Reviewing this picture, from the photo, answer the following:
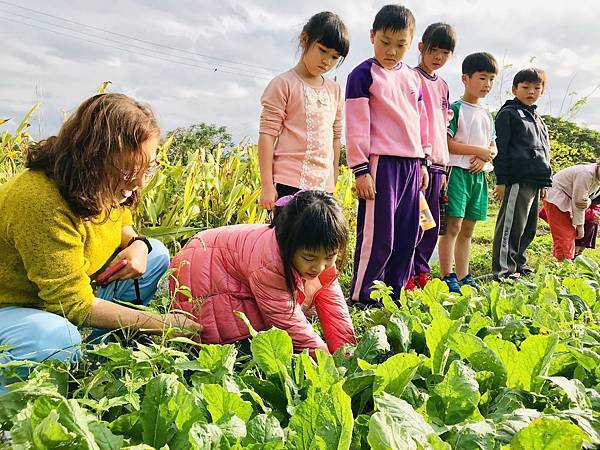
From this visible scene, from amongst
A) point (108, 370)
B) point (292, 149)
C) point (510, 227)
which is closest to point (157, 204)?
point (292, 149)

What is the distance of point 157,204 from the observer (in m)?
3.38

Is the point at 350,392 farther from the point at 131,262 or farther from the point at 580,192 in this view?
the point at 580,192

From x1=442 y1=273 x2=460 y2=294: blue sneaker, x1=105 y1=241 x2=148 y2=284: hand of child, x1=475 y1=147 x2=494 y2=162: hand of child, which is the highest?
x1=475 y1=147 x2=494 y2=162: hand of child

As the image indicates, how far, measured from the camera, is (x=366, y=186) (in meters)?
3.11

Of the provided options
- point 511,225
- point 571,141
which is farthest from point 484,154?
point 571,141

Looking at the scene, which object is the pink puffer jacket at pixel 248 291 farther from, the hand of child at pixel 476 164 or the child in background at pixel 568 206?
the child in background at pixel 568 206

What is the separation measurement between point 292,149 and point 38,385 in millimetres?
1937

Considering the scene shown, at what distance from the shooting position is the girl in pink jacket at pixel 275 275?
185cm

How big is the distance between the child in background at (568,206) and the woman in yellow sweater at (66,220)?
14.3 ft

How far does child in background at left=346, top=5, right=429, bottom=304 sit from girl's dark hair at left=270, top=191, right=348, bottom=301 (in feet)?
4.07

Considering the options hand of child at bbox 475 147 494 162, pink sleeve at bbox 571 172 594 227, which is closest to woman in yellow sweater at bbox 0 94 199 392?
hand of child at bbox 475 147 494 162

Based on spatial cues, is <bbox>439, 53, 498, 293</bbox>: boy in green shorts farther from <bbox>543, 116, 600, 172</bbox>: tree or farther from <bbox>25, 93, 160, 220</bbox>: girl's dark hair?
<bbox>543, 116, 600, 172</bbox>: tree

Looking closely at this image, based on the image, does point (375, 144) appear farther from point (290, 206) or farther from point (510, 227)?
point (510, 227)

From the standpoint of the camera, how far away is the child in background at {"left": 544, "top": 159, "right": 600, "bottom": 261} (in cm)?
507
